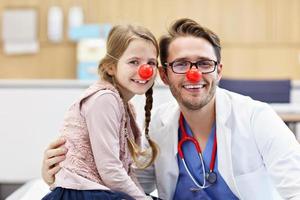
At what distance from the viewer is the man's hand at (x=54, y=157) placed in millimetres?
1644

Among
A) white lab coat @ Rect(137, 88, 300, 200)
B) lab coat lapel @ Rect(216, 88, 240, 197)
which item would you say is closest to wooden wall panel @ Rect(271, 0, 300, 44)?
white lab coat @ Rect(137, 88, 300, 200)

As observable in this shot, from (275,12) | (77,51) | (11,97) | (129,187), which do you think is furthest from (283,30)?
(129,187)

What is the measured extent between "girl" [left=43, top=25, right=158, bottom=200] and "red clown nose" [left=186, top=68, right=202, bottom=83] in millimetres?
122

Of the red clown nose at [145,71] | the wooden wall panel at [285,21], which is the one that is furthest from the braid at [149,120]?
the wooden wall panel at [285,21]

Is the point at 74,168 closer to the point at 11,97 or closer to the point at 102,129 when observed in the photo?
the point at 102,129

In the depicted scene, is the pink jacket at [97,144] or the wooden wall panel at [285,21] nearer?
the pink jacket at [97,144]

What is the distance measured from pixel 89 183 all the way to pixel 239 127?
0.57 m

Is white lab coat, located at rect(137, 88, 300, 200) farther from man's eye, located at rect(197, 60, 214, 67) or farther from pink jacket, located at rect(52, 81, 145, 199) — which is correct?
pink jacket, located at rect(52, 81, 145, 199)

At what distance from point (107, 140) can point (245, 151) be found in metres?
0.51

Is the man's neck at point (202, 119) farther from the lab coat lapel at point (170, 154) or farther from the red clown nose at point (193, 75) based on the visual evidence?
the red clown nose at point (193, 75)

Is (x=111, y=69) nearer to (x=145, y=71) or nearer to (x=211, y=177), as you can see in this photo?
(x=145, y=71)

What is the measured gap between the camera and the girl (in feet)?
5.05

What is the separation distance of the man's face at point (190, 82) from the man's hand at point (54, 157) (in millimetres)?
435

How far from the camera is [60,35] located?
5.23 meters
